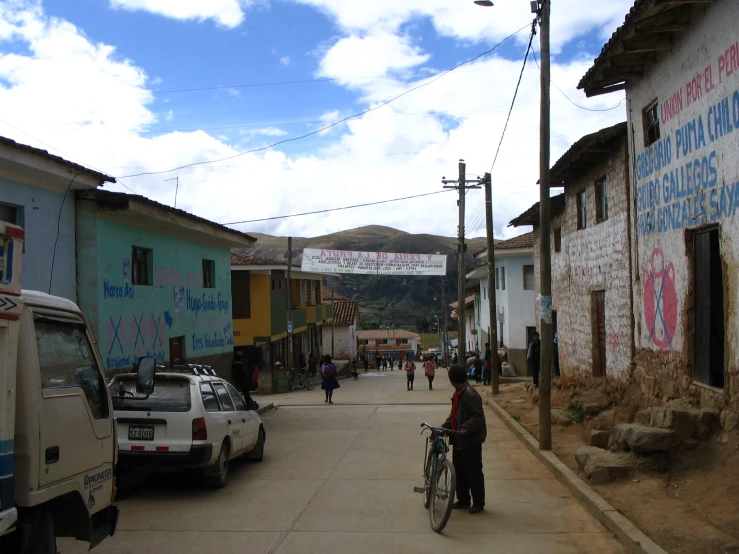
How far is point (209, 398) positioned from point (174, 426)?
0.89 m

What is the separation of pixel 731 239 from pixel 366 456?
6740 millimetres

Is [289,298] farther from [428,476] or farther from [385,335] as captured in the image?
[385,335]

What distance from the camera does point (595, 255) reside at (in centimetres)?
1570

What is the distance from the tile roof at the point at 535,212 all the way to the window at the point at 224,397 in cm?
942

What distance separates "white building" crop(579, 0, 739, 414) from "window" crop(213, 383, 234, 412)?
6.53 metres

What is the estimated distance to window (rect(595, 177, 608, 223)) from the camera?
15.1 meters

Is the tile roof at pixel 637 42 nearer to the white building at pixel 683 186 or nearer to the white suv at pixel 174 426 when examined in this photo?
the white building at pixel 683 186

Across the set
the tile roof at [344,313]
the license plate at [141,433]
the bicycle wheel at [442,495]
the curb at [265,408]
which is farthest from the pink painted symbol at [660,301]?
the tile roof at [344,313]

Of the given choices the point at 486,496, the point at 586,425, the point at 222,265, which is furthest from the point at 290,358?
the point at 486,496

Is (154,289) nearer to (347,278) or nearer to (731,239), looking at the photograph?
(731,239)

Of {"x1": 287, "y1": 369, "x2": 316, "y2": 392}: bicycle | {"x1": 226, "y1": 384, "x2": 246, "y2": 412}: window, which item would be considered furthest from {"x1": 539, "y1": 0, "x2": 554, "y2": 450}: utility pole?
{"x1": 287, "y1": 369, "x2": 316, "y2": 392}: bicycle

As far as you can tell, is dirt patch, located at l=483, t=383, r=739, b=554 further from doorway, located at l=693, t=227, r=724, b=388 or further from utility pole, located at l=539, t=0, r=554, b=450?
doorway, located at l=693, t=227, r=724, b=388

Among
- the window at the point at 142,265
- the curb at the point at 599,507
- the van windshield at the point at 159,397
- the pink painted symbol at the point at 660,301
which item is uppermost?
the window at the point at 142,265

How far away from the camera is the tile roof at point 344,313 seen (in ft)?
196
